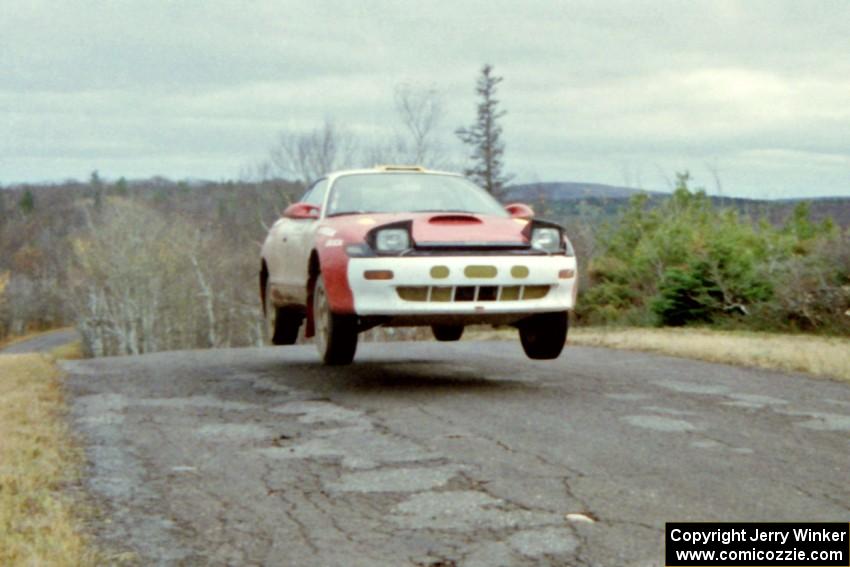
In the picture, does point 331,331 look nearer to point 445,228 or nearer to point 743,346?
point 445,228

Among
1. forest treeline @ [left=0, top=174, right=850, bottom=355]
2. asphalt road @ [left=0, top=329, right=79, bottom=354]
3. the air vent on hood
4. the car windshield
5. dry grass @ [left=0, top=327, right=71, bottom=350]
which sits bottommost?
dry grass @ [left=0, top=327, right=71, bottom=350]

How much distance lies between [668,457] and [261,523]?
90.9 inches

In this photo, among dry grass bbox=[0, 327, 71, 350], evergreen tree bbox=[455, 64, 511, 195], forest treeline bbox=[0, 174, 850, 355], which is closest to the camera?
forest treeline bbox=[0, 174, 850, 355]

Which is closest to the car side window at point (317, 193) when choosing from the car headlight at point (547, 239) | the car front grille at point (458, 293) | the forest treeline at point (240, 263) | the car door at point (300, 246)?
the car door at point (300, 246)

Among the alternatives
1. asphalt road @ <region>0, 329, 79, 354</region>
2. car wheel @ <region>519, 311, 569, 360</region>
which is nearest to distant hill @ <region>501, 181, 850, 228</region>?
car wheel @ <region>519, 311, 569, 360</region>

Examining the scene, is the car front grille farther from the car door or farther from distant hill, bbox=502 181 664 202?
distant hill, bbox=502 181 664 202

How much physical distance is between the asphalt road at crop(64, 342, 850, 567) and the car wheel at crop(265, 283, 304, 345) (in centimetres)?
116

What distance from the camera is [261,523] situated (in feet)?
15.4

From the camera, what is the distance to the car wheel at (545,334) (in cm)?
930

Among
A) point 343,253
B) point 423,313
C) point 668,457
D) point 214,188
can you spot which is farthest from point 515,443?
point 214,188

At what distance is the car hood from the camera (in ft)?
26.8

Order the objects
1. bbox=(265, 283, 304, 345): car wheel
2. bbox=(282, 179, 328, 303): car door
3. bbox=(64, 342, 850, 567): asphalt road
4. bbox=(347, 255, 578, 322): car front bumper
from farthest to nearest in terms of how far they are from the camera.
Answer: bbox=(265, 283, 304, 345): car wheel
bbox=(282, 179, 328, 303): car door
bbox=(347, 255, 578, 322): car front bumper
bbox=(64, 342, 850, 567): asphalt road

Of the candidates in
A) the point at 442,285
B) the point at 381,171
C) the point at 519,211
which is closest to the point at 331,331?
the point at 442,285

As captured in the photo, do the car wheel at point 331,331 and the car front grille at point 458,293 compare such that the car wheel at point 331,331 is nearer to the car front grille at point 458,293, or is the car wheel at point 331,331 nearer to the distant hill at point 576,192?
the car front grille at point 458,293
